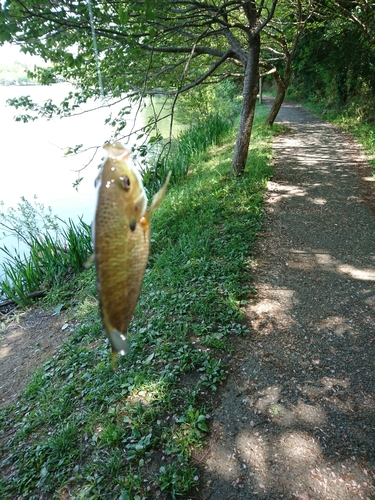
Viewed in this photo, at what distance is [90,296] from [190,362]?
251cm

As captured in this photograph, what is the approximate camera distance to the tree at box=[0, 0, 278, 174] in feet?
9.59

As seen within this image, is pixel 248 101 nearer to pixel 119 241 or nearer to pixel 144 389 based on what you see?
pixel 144 389

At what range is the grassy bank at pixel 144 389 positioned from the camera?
298 centimetres

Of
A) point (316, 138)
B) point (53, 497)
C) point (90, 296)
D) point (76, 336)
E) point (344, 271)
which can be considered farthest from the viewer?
point (316, 138)

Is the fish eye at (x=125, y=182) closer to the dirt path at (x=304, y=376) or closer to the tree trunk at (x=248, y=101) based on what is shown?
the dirt path at (x=304, y=376)

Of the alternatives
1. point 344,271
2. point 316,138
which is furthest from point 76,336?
point 316,138

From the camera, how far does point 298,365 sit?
3.73 m

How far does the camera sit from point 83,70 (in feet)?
19.1

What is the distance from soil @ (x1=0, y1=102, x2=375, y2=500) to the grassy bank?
8.9 inches

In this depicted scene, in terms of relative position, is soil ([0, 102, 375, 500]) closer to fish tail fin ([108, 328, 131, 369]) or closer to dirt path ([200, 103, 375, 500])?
dirt path ([200, 103, 375, 500])

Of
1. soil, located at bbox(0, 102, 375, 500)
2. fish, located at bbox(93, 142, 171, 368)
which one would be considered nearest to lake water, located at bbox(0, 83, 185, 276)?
soil, located at bbox(0, 102, 375, 500)

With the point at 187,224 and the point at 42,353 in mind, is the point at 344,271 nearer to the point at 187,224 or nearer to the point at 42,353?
the point at 187,224

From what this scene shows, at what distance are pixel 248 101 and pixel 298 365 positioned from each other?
18.8 ft

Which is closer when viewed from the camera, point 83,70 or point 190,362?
point 190,362
